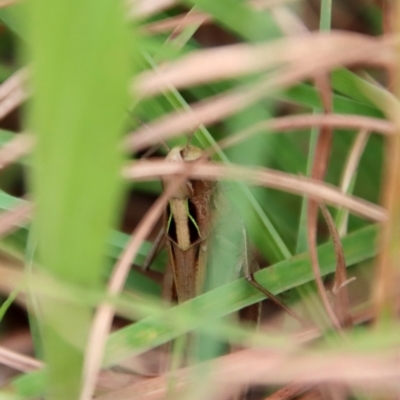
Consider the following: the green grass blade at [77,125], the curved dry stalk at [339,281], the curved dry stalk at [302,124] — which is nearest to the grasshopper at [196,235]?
the curved dry stalk at [339,281]

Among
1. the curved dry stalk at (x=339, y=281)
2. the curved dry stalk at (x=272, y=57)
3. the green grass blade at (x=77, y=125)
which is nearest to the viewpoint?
the green grass blade at (x=77, y=125)

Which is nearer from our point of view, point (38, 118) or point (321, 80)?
point (38, 118)

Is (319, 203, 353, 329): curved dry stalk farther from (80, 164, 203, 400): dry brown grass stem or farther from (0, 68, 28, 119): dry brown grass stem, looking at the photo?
(0, 68, 28, 119): dry brown grass stem

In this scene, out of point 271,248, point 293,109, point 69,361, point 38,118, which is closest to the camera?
point 38,118

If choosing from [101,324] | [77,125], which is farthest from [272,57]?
[101,324]

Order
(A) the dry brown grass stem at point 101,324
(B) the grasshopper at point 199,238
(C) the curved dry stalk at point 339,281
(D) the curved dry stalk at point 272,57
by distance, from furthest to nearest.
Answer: (B) the grasshopper at point 199,238 → (C) the curved dry stalk at point 339,281 → (A) the dry brown grass stem at point 101,324 → (D) the curved dry stalk at point 272,57

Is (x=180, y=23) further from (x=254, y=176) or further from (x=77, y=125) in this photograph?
(x=77, y=125)

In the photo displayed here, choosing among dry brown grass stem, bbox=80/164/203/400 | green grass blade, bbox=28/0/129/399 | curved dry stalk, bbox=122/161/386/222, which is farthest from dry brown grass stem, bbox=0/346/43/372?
green grass blade, bbox=28/0/129/399

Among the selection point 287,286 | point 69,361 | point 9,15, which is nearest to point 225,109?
point 69,361

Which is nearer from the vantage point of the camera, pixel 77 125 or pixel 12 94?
pixel 77 125

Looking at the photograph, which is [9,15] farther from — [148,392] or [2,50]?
[148,392]

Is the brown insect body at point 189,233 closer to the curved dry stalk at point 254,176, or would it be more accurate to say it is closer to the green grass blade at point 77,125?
the curved dry stalk at point 254,176
